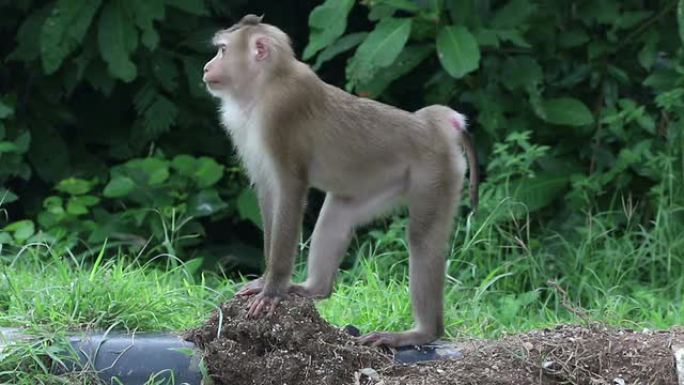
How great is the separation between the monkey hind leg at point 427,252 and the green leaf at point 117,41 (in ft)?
9.22

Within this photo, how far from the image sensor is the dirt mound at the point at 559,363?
4.81 m

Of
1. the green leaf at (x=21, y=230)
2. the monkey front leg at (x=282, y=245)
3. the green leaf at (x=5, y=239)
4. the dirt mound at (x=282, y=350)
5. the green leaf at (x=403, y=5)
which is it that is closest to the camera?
the dirt mound at (x=282, y=350)

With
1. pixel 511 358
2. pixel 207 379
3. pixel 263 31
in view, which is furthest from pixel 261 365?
pixel 263 31

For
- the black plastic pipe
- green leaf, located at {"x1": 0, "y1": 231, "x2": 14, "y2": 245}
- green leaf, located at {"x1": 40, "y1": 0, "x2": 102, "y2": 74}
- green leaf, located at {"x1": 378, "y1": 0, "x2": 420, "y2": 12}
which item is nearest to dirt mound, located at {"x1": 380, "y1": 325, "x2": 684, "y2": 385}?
the black plastic pipe

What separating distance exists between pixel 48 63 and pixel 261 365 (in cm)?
345

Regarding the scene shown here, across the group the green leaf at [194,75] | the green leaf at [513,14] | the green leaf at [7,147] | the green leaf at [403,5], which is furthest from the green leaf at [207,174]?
the green leaf at [513,14]

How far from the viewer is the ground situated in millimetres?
4797

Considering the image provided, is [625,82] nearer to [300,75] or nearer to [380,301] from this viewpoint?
[380,301]

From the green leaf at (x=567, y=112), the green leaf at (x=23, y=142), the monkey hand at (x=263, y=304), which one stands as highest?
the green leaf at (x=567, y=112)

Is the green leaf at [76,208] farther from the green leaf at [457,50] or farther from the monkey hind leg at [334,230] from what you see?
Result: the monkey hind leg at [334,230]

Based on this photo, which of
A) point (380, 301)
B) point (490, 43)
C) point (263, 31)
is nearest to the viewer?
point (263, 31)

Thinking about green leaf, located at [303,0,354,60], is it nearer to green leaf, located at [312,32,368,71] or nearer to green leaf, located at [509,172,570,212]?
green leaf, located at [312,32,368,71]

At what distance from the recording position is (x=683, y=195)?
295 inches

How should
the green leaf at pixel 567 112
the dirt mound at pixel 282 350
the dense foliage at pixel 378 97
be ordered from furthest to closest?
1. the green leaf at pixel 567 112
2. the dense foliage at pixel 378 97
3. the dirt mound at pixel 282 350
